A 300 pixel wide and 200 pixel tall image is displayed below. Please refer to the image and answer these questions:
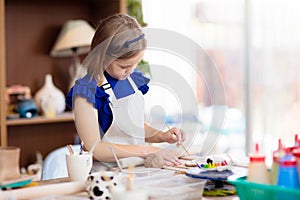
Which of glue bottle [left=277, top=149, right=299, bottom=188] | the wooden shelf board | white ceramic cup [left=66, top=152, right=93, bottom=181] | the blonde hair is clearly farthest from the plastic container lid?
the wooden shelf board

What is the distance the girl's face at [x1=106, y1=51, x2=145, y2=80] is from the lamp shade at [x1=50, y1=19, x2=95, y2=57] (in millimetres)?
1348

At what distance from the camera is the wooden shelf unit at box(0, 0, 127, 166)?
303 centimetres

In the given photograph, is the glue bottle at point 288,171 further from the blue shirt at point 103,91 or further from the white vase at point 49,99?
the white vase at point 49,99

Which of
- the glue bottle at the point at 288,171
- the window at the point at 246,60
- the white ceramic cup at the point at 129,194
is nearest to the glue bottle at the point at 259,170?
the glue bottle at the point at 288,171

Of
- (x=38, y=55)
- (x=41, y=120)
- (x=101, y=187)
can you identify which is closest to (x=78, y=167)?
(x=101, y=187)

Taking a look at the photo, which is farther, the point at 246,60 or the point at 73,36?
the point at 246,60

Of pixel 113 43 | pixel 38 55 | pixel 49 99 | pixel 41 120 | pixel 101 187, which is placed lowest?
pixel 101 187

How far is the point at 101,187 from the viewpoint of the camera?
1.21 m

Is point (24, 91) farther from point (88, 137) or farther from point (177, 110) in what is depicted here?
point (88, 137)

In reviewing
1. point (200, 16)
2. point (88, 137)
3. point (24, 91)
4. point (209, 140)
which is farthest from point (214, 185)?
point (200, 16)

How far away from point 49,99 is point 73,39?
0.38 m

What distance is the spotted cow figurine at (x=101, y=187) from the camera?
1203 millimetres

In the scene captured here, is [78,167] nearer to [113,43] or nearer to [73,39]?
[113,43]

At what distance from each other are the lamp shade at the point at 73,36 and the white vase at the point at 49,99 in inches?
7.9
